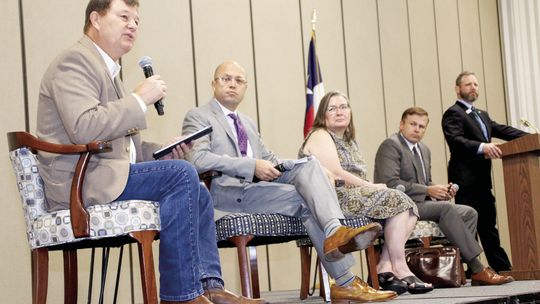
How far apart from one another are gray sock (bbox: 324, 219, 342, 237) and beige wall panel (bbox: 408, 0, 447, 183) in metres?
4.36

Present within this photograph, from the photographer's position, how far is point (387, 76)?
746 cm

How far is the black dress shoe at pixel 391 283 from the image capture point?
4488 mm

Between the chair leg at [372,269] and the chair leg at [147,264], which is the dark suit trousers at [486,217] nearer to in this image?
the chair leg at [372,269]

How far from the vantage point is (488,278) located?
5.10 m

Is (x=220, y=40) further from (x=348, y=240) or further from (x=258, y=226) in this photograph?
(x=348, y=240)

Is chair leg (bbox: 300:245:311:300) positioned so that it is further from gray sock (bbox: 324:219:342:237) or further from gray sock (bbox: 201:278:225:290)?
gray sock (bbox: 201:278:225:290)

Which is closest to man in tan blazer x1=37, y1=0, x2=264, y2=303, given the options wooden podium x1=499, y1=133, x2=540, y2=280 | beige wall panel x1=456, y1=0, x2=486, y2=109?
wooden podium x1=499, y1=133, x2=540, y2=280

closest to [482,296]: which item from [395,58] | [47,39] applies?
[47,39]

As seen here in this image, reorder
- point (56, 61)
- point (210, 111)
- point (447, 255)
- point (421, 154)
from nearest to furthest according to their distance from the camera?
point (56, 61)
point (210, 111)
point (447, 255)
point (421, 154)

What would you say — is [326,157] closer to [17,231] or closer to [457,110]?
[17,231]

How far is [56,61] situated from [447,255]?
297 centimetres

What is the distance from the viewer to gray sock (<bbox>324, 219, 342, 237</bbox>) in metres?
3.64

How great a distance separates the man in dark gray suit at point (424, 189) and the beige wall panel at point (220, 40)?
116 centimetres

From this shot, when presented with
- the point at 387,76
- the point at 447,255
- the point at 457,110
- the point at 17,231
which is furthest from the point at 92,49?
the point at 387,76
